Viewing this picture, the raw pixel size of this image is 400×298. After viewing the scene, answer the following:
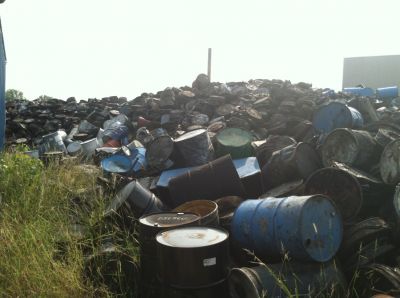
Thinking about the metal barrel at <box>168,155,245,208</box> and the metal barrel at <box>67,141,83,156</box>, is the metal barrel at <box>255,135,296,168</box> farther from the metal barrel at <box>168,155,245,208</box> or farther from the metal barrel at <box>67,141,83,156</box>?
the metal barrel at <box>67,141,83,156</box>

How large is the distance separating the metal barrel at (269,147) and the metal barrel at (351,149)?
771mm

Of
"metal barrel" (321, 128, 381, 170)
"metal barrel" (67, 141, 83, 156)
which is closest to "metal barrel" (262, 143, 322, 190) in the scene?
"metal barrel" (321, 128, 381, 170)

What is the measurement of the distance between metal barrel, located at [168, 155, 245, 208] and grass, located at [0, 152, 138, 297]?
71 cm

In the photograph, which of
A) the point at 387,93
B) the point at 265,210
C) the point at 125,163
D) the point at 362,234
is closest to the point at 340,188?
the point at 362,234

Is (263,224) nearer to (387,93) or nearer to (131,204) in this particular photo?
(131,204)

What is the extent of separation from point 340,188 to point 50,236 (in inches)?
90.8

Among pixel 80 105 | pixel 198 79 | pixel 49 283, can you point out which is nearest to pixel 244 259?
pixel 49 283

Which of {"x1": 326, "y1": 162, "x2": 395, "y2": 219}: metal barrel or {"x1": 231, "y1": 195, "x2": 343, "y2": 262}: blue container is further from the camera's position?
{"x1": 326, "y1": 162, "x2": 395, "y2": 219}: metal barrel

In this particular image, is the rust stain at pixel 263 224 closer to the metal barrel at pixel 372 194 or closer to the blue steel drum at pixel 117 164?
the metal barrel at pixel 372 194

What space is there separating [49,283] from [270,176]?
2404 mm

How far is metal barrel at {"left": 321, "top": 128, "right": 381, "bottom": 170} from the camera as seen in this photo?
396 centimetres

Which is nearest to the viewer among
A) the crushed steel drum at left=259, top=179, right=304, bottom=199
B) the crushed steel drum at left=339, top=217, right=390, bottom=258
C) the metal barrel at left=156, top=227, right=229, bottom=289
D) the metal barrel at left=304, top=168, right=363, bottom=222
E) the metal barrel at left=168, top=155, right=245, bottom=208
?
the metal barrel at left=156, top=227, right=229, bottom=289

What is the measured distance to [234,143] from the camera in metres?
5.00

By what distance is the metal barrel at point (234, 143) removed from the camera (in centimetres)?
491
